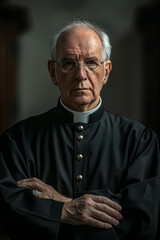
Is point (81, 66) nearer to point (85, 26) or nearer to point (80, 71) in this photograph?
point (80, 71)

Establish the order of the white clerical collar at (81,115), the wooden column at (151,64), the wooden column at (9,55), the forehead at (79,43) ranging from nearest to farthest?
the forehead at (79,43) → the white clerical collar at (81,115) → the wooden column at (151,64) → the wooden column at (9,55)

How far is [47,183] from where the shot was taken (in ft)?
5.80

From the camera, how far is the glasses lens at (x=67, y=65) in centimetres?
174

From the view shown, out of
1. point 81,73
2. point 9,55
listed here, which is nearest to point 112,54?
point 9,55

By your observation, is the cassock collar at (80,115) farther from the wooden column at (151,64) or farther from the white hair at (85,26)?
the wooden column at (151,64)

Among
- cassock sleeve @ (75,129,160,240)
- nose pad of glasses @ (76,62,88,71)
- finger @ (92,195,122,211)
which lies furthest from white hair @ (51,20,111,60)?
finger @ (92,195,122,211)

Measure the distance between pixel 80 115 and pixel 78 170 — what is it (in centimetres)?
27

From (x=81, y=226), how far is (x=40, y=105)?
149 centimetres

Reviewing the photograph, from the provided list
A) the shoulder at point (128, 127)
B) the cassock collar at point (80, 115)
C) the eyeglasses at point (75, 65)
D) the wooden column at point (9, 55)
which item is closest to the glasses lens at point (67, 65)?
the eyeglasses at point (75, 65)

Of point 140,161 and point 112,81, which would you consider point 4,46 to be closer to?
point 112,81

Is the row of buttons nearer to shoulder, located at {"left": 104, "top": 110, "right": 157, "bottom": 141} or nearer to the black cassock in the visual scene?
the black cassock

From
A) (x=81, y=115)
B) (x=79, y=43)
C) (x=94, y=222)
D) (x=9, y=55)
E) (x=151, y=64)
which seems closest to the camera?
(x=94, y=222)

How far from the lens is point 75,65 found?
174cm

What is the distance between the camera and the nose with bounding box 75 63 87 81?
5.63 feet
